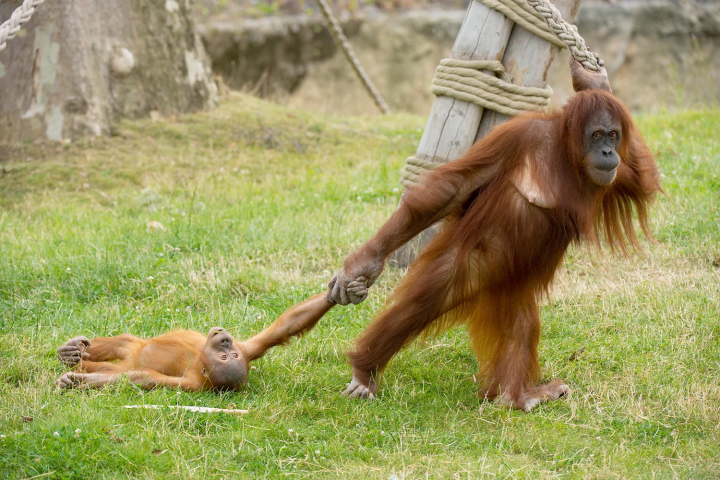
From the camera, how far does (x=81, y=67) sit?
20.5 feet

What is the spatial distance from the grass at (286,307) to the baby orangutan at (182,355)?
8 cm

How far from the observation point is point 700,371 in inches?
140

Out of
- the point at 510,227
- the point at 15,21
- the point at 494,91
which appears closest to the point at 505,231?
the point at 510,227

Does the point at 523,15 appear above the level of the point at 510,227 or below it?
above

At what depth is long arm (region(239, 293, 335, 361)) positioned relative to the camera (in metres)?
3.53

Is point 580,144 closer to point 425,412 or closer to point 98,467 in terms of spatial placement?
point 425,412

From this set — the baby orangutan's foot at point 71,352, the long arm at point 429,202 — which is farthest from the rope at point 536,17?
the baby orangutan's foot at point 71,352

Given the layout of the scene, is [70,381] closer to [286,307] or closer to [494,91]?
[286,307]

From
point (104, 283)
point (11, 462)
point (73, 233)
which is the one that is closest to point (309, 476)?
point (11, 462)

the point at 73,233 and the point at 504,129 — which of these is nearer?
the point at 504,129

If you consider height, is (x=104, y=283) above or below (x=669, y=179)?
below

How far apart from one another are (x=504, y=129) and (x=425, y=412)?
1225 millimetres

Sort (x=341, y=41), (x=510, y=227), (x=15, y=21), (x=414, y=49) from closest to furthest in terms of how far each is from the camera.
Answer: (x=510, y=227) → (x=15, y=21) → (x=341, y=41) → (x=414, y=49)

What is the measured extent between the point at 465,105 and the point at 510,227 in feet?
3.85
